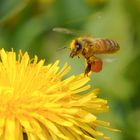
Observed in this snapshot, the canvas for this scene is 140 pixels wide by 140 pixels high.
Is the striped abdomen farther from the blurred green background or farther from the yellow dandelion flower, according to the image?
the blurred green background

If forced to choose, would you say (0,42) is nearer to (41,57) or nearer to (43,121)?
(41,57)

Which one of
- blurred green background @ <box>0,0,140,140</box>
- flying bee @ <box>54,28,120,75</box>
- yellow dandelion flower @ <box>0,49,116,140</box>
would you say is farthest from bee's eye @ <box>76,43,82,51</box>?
blurred green background @ <box>0,0,140,140</box>

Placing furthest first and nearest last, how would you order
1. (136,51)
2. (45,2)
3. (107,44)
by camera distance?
1. (45,2)
2. (136,51)
3. (107,44)

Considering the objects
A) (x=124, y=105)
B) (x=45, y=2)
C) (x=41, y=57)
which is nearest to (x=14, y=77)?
(x=124, y=105)

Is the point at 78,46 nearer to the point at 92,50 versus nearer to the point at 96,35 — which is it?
the point at 92,50

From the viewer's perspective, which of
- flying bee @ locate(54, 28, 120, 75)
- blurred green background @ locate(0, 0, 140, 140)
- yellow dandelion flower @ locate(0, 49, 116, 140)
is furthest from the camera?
blurred green background @ locate(0, 0, 140, 140)

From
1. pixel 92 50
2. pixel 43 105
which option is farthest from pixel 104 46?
pixel 43 105

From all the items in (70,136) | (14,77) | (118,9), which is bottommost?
(70,136)
